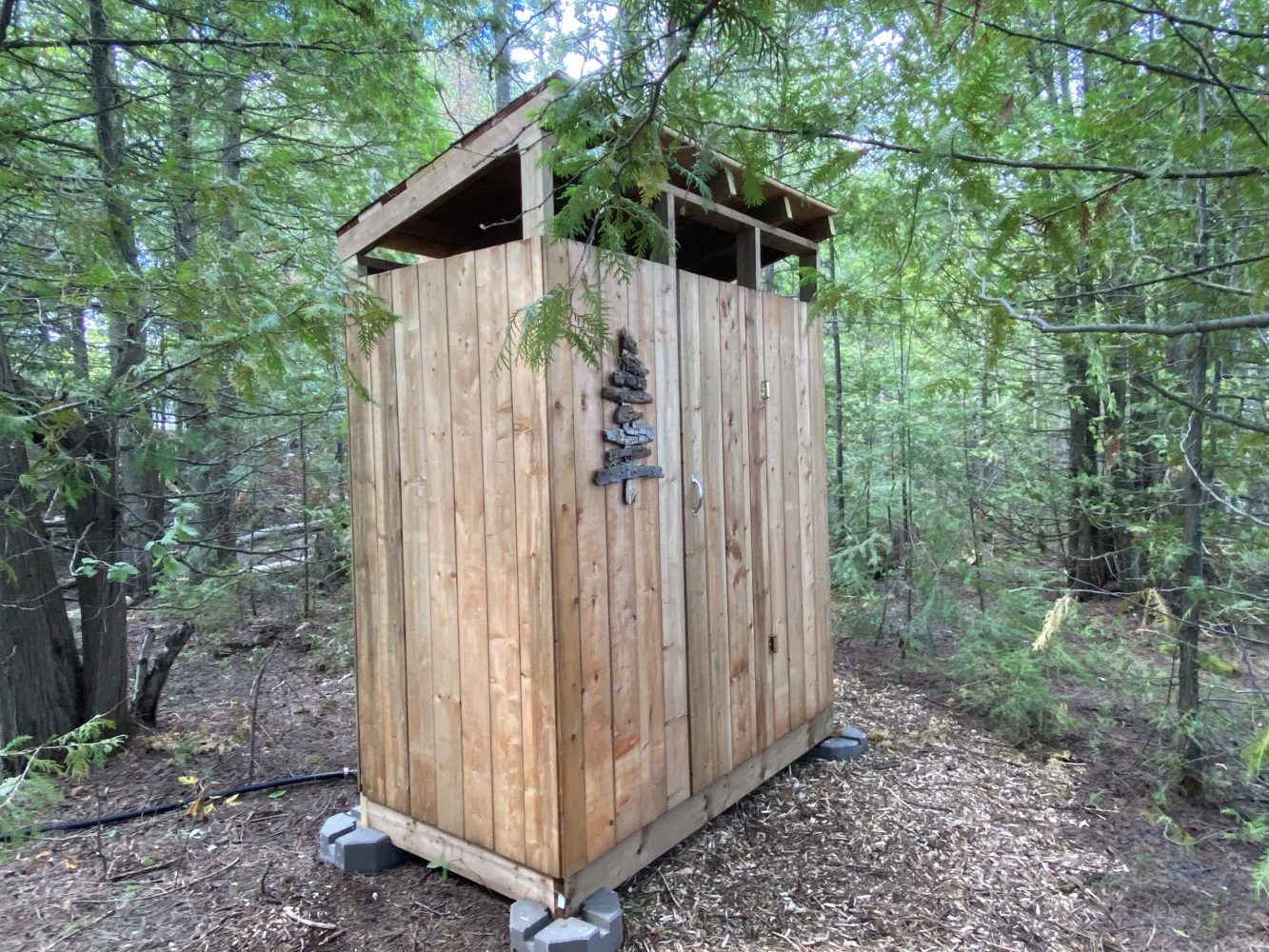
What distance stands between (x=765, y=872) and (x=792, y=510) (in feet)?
5.78

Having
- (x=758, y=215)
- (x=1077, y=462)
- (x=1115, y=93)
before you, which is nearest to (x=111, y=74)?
(x=758, y=215)

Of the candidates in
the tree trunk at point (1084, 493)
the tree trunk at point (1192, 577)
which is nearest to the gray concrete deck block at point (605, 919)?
the tree trunk at point (1192, 577)

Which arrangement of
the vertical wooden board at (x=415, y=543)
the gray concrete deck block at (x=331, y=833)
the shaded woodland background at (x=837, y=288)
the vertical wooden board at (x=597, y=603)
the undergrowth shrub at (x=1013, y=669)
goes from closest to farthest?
the shaded woodland background at (x=837, y=288)
the vertical wooden board at (x=597, y=603)
the vertical wooden board at (x=415, y=543)
the gray concrete deck block at (x=331, y=833)
the undergrowth shrub at (x=1013, y=669)

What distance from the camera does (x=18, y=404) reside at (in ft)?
9.85

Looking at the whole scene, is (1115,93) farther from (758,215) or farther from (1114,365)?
(1114,365)

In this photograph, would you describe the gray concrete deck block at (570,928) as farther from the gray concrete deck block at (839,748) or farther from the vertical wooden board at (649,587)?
the gray concrete deck block at (839,748)

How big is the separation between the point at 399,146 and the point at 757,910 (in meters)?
4.76

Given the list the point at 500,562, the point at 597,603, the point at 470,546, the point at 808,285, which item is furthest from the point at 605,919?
the point at 808,285

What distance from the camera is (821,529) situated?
13.9ft

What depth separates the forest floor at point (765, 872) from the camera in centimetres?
268

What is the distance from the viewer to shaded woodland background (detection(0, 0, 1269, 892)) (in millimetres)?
2068

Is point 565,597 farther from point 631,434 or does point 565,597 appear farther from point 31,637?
point 31,637

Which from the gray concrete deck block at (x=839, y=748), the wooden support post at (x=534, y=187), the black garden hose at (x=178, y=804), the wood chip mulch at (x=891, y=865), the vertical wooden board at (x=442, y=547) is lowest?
the wood chip mulch at (x=891, y=865)

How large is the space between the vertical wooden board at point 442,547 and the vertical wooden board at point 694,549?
0.98 meters
